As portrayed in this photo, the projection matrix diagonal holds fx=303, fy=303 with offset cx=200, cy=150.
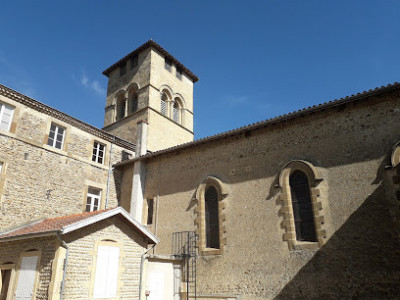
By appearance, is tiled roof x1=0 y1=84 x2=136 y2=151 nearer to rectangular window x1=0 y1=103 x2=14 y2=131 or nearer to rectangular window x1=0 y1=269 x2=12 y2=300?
rectangular window x1=0 y1=103 x2=14 y2=131

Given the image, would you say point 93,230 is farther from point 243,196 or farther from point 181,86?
point 181,86

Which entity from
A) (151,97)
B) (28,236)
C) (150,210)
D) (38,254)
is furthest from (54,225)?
(151,97)

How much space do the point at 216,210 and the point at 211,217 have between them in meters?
0.32

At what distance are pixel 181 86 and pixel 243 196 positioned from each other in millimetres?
13868

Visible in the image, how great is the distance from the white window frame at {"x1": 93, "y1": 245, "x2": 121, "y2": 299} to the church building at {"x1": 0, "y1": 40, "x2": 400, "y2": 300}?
0.03 m

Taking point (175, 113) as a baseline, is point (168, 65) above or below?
above

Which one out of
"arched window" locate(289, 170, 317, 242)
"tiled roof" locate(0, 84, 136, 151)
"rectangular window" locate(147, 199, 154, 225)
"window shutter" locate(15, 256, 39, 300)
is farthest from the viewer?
"rectangular window" locate(147, 199, 154, 225)

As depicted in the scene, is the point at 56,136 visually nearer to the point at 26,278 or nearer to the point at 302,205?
the point at 26,278

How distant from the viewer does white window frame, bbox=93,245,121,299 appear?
7598 millimetres

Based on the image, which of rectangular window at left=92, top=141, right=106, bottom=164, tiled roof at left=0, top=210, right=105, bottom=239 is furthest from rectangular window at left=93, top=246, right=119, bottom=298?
rectangular window at left=92, top=141, right=106, bottom=164

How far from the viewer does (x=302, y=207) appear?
886 centimetres

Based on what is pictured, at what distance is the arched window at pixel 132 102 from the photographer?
2009cm

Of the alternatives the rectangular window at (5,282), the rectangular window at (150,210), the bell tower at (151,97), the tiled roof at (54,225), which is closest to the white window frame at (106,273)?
the tiled roof at (54,225)

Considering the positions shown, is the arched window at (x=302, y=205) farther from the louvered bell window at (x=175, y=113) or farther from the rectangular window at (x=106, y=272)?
the louvered bell window at (x=175, y=113)
